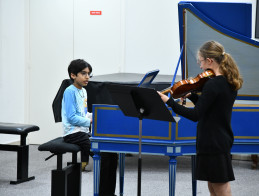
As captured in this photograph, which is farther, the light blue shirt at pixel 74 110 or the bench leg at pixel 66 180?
the light blue shirt at pixel 74 110

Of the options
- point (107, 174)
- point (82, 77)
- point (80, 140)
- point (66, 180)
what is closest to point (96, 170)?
point (66, 180)

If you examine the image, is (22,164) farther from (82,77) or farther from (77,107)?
(82,77)

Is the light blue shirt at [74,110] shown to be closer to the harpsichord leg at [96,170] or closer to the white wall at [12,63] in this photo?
the harpsichord leg at [96,170]

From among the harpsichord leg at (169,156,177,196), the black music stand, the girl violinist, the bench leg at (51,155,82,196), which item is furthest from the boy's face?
the girl violinist

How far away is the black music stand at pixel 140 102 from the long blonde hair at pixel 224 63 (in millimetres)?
390

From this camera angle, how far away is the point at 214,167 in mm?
3088

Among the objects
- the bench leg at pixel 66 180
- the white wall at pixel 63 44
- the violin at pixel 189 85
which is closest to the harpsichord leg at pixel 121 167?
the bench leg at pixel 66 180

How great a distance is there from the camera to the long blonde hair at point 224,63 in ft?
9.96

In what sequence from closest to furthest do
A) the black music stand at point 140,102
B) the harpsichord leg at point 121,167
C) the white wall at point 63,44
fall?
the black music stand at point 140,102, the harpsichord leg at point 121,167, the white wall at point 63,44

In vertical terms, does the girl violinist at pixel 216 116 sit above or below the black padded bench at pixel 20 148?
above

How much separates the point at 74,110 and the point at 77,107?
4 cm

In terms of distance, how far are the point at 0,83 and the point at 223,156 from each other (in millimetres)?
4244

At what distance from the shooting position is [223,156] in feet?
10.2

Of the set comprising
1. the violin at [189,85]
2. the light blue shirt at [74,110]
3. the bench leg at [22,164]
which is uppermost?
the violin at [189,85]
